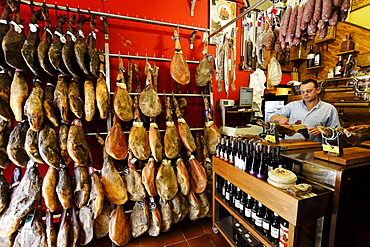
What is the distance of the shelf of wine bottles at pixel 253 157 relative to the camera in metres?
1.46

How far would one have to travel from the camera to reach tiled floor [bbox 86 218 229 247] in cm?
212

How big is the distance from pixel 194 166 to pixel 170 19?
1.99 meters

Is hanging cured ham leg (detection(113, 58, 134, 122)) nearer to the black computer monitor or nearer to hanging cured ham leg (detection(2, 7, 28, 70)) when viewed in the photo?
hanging cured ham leg (detection(2, 7, 28, 70))

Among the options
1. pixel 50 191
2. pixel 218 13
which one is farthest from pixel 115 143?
pixel 218 13

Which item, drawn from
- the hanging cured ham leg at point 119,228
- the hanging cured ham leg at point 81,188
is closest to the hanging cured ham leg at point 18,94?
the hanging cured ham leg at point 81,188

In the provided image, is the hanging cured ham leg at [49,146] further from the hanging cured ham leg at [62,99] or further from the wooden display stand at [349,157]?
the wooden display stand at [349,157]

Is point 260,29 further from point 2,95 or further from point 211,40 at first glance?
point 2,95

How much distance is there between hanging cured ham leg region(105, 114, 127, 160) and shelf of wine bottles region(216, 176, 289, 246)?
1201 millimetres

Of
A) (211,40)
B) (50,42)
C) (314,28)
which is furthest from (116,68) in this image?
(314,28)

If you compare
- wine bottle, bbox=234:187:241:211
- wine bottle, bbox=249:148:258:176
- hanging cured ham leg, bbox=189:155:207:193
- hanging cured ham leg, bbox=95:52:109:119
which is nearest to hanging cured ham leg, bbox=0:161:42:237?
hanging cured ham leg, bbox=95:52:109:119

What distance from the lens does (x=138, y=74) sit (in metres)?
2.23

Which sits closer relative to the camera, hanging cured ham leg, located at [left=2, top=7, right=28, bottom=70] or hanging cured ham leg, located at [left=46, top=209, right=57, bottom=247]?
hanging cured ham leg, located at [left=2, top=7, right=28, bottom=70]

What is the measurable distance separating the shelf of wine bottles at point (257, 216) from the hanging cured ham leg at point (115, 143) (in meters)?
1.20

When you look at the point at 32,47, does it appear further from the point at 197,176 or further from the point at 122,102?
the point at 197,176
